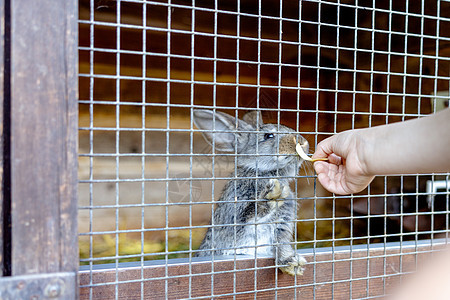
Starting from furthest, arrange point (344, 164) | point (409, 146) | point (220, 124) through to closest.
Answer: point (220, 124) → point (344, 164) → point (409, 146)

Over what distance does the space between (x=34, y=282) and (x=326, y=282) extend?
1101mm

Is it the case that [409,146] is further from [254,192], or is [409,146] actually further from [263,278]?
[254,192]

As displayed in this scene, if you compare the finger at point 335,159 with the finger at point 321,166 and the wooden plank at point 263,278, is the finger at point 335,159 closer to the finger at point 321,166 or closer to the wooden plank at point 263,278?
the finger at point 321,166

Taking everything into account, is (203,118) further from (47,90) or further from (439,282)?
(439,282)

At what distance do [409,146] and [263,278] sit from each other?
2.77ft

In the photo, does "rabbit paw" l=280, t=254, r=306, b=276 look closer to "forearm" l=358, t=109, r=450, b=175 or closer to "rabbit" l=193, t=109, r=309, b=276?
"rabbit" l=193, t=109, r=309, b=276

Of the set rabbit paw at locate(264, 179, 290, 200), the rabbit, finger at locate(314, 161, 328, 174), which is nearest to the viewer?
finger at locate(314, 161, 328, 174)

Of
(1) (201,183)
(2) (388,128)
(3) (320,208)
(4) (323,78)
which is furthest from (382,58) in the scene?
(2) (388,128)

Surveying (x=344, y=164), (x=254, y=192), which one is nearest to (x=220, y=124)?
(x=254, y=192)

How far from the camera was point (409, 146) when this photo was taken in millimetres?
971

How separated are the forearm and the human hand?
2 cm

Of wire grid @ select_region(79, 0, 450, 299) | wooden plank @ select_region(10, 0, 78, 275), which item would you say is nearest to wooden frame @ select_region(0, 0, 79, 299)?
wooden plank @ select_region(10, 0, 78, 275)

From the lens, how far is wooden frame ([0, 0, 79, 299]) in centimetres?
97

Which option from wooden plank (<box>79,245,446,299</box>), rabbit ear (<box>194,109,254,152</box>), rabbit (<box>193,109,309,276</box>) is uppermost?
rabbit ear (<box>194,109,254,152</box>)
